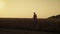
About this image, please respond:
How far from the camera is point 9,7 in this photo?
274 cm

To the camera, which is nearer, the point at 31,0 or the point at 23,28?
the point at 23,28

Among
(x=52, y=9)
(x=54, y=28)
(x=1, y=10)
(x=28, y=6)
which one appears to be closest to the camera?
(x=54, y=28)

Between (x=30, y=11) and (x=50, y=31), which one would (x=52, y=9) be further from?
(x=50, y=31)

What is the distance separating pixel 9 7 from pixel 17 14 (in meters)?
0.29

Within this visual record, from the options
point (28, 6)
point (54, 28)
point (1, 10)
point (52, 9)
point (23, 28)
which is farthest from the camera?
point (1, 10)

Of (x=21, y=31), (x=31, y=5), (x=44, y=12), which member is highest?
(x=31, y=5)

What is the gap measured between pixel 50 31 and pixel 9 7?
1.81 m

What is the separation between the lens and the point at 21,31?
123cm

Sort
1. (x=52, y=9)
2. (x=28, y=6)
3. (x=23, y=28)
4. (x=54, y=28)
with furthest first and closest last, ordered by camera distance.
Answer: (x=28, y=6)
(x=52, y=9)
(x=23, y=28)
(x=54, y=28)

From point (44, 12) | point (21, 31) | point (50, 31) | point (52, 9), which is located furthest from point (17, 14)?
point (50, 31)

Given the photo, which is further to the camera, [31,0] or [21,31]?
[31,0]

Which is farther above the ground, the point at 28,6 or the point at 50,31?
the point at 28,6

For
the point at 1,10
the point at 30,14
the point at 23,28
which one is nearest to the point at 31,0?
the point at 30,14

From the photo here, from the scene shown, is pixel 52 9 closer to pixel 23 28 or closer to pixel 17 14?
pixel 17 14
